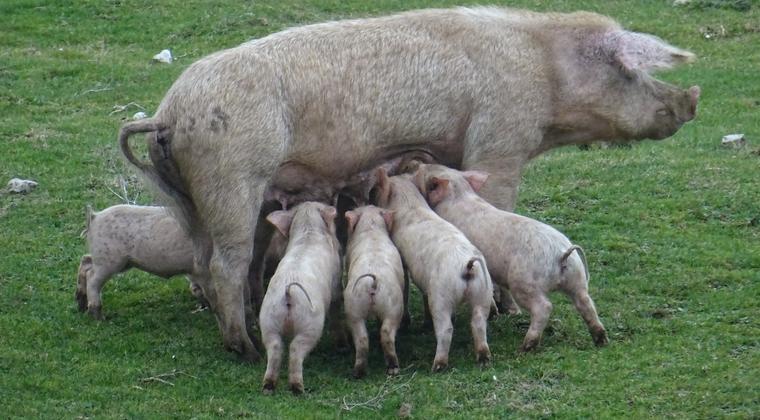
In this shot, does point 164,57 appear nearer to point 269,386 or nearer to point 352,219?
point 352,219

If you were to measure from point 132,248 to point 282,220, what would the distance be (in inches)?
44.7

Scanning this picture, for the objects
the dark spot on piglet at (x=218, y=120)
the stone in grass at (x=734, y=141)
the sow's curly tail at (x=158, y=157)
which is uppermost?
the dark spot on piglet at (x=218, y=120)

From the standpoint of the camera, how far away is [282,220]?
8.32 meters

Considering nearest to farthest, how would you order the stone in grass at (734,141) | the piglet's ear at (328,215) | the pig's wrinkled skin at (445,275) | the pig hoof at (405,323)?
the pig's wrinkled skin at (445,275), the piglet's ear at (328,215), the pig hoof at (405,323), the stone in grass at (734,141)

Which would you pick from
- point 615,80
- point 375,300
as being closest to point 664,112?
point 615,80

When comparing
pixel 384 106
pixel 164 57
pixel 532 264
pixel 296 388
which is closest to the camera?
pixel 296 388

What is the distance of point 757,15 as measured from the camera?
16766mm

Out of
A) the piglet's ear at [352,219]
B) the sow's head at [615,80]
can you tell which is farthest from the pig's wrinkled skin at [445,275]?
the sow's head at [615,80]

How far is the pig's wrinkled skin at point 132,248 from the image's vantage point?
8758 millimetres

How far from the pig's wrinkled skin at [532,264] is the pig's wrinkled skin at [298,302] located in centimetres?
91

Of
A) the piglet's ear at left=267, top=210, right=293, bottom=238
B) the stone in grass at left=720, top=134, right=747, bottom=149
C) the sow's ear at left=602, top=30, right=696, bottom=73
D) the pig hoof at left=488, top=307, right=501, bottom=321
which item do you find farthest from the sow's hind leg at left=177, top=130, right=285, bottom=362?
the stone in grass at left=720, top=134, right=747, bottom=149

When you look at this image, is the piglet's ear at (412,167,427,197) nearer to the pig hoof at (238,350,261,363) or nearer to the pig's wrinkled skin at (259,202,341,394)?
the pig's wrinkled skin at (259,202,341,394)

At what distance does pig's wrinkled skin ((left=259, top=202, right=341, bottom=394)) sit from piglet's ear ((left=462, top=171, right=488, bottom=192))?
1065mm

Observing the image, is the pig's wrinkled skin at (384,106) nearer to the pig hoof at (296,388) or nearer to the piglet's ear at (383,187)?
the piglet's ear at (383,187)
